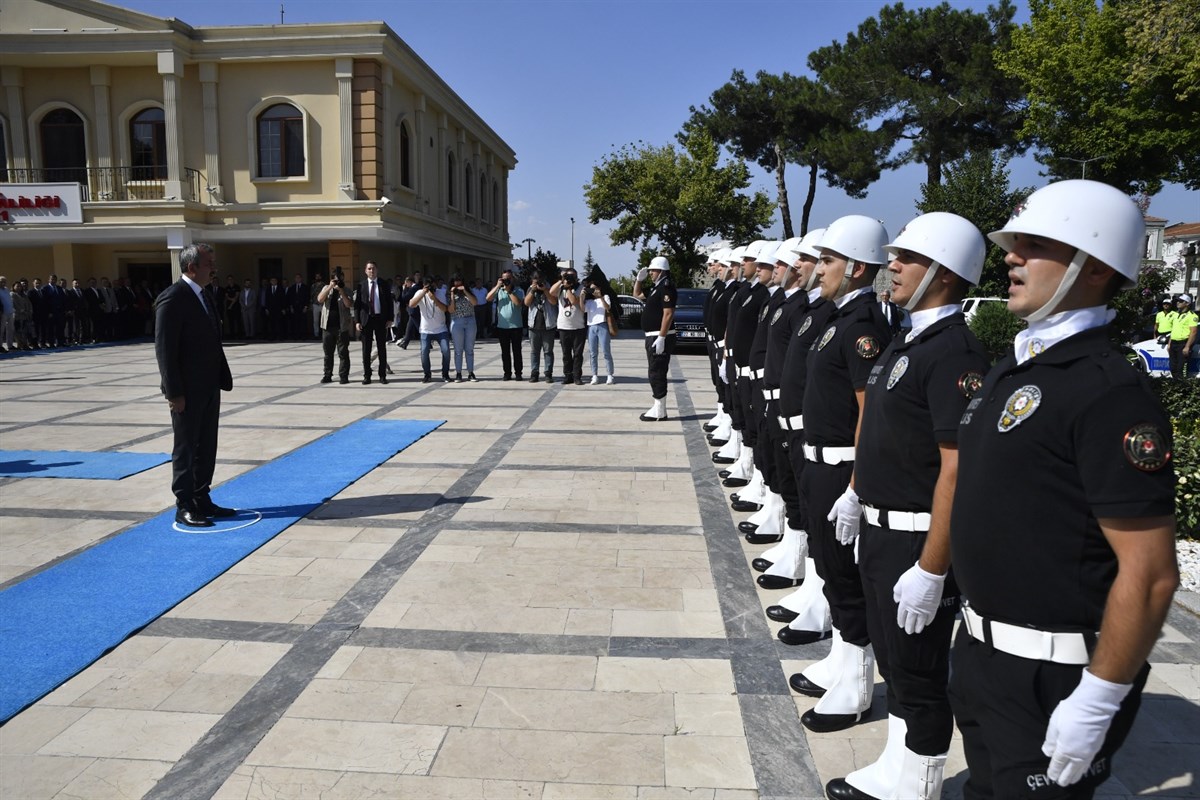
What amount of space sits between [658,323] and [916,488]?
795cm

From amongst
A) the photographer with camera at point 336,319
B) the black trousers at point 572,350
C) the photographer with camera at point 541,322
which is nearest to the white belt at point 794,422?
the black trousers at point 572,350

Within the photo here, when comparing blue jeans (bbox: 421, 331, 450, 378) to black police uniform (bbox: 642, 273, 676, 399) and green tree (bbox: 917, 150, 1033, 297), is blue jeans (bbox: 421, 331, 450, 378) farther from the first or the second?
green tree (bbox: 917, 150, 1033, 297)

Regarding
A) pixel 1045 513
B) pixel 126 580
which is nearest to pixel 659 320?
pixel 126 580

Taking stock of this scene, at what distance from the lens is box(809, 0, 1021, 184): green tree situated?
107 feet

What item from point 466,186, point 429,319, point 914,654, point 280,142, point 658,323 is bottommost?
point 914,654

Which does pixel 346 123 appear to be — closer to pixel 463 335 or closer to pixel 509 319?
pixel 463 335

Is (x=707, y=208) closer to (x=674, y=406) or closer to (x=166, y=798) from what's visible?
(x=674, y=406)

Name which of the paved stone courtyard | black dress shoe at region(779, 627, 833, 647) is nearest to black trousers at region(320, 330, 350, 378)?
the paved stone courtyard

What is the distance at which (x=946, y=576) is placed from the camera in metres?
2.77

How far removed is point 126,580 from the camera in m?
5.40

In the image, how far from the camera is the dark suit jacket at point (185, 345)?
627cm

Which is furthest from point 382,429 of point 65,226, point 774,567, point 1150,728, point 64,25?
Result: point 64,25

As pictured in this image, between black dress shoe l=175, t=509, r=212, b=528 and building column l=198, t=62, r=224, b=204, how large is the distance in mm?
22401

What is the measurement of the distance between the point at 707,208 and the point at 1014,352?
40.2m
